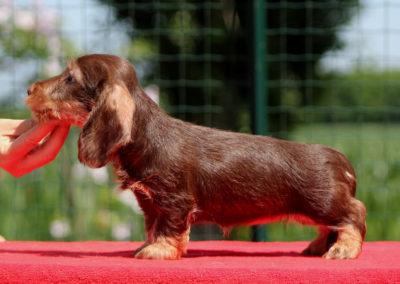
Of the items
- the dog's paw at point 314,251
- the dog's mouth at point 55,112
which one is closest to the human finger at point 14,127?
the dog's mouth at point 55,112

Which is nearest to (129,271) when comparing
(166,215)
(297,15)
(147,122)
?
(166,215)

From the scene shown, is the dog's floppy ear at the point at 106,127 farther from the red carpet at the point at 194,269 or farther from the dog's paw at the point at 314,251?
the dog's paw at the point at 314,251

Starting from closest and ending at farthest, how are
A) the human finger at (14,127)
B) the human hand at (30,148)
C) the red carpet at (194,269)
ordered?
the red carpet at (194,269) → the human hand at (30,148) → the human finger at (14,127)

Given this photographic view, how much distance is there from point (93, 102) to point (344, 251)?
1.43m

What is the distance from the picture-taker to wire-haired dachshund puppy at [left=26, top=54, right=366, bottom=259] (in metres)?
2.77

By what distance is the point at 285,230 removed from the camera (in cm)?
554

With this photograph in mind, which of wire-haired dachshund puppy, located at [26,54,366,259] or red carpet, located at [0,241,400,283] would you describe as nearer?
red carpet, located at [0,241,400,283]

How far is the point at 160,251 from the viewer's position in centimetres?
283

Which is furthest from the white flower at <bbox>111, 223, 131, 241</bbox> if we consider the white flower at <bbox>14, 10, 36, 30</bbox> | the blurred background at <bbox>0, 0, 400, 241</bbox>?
the white flower at <bbox>14, 10, 36, 30</bbox>

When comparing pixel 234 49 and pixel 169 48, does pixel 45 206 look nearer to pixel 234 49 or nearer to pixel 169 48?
pixel 169 48

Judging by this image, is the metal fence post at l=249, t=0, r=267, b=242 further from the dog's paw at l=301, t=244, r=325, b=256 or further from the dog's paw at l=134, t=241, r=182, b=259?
the dog's paw at l=134, t=241, r=182, b=259

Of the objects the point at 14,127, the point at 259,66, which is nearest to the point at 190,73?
the point at 259,66

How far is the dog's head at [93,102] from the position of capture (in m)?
2.71

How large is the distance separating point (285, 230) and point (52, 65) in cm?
270
